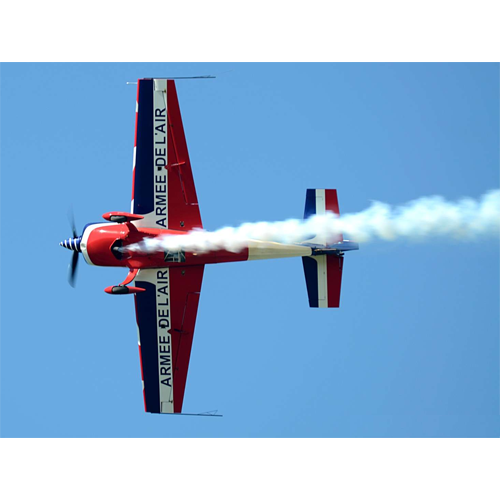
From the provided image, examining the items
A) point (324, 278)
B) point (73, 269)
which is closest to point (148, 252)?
point (73, 269)

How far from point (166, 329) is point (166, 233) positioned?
2.76 metres

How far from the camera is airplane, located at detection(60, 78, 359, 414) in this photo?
75.9 ft

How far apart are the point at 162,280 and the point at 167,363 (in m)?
2.36

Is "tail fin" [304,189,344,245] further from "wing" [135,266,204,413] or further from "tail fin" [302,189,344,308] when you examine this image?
"wing" [135,266,204,413]

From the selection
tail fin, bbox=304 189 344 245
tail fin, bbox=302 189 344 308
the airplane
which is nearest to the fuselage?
the airplane

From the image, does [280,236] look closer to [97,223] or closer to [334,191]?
[334,191]

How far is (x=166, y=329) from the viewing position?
2397 cm

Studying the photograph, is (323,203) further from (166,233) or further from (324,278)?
(166,233)

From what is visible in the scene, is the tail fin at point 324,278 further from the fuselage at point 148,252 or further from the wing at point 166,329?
the wing at point 166,329

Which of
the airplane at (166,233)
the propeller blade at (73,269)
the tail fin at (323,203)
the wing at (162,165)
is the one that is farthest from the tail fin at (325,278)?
the propeller blade at (73,269)

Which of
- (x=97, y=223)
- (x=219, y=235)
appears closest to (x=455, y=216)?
(x=219, y=235)

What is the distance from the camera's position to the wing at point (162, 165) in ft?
76.2

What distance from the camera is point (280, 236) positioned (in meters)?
23.2

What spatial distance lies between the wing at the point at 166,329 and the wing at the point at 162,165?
147 centimetres
